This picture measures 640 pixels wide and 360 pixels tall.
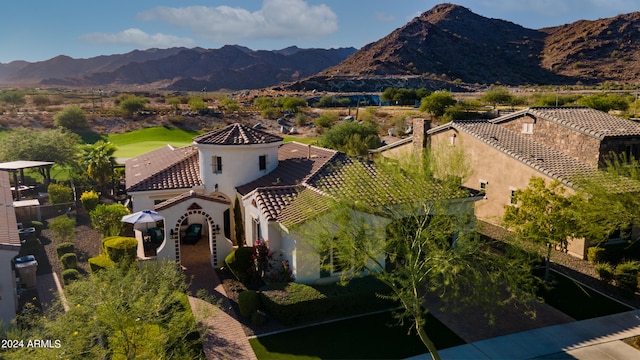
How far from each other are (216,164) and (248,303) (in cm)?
991

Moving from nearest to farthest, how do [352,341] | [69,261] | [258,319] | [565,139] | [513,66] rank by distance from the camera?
1. [352,341]
2. [258,319]
3. [69,261]
4. [565,139]
5. [513,66]

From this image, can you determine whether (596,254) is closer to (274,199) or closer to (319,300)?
(319,300)

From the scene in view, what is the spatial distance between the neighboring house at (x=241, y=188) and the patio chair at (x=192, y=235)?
0.47 meters

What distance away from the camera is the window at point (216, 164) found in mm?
24312

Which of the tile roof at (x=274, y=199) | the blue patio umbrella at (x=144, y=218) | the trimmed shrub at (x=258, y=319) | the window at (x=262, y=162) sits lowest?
the trimmed shrub at (x=258, y=319)

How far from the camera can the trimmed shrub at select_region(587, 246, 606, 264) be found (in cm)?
2156

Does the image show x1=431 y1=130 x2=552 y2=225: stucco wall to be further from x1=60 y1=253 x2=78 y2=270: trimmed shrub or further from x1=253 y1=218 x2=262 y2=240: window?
x1=60 y1=253 x2=78 y2=270: trimmed shrub

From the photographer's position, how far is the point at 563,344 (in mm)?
14875

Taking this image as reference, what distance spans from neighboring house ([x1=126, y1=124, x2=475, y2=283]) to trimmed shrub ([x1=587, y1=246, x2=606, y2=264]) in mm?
11341

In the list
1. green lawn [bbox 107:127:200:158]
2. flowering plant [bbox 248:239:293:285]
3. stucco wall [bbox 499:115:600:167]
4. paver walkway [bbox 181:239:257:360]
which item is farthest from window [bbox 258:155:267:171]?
green lawn [bbox 107:127:200:158]

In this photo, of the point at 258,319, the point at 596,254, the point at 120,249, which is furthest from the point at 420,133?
the point at 120,249

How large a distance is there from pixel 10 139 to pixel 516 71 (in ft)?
630

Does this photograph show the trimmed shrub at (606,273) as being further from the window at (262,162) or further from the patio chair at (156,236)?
the patio chair at (156,236)

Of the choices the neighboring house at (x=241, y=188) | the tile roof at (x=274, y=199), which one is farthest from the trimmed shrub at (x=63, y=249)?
the tile roof at (x=274, y=199)
